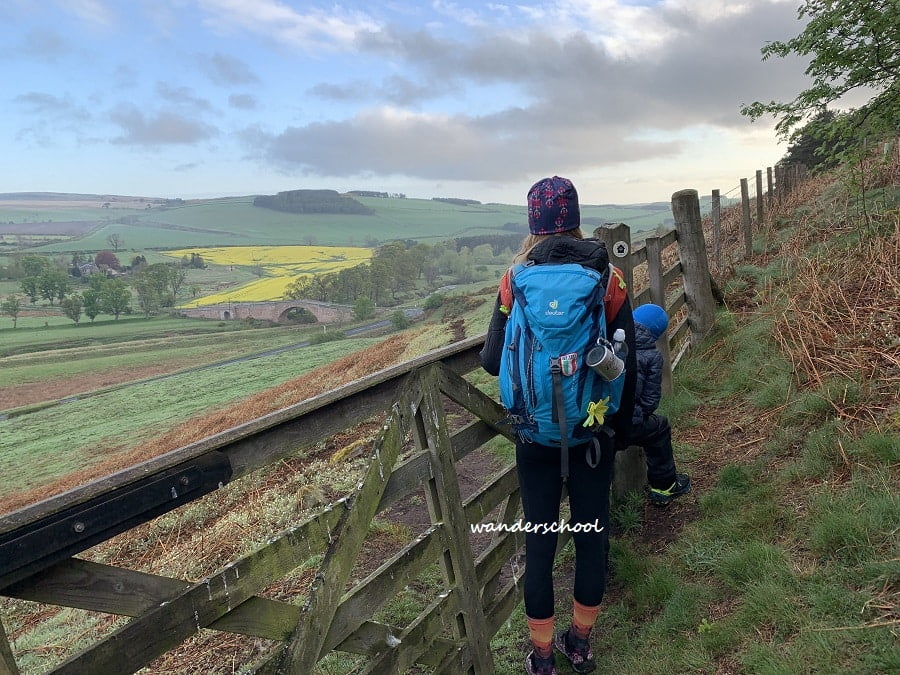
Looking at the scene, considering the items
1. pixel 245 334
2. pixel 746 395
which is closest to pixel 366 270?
pixel 245 334

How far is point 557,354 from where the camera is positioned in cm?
227

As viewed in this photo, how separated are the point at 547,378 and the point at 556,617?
7.09 ft

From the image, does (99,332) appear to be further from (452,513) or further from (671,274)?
(452,513)

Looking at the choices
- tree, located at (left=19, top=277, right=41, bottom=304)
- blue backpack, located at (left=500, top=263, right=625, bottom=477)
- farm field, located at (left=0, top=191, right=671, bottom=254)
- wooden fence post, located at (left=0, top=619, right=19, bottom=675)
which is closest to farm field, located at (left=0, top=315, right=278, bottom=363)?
tree, located at (left=19, top=277, right=41, bottom=304)

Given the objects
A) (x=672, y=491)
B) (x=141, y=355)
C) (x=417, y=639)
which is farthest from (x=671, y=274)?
(x=141, y=355)

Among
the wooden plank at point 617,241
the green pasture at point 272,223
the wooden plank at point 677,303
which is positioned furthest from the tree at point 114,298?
the wooden plank at point 617,241

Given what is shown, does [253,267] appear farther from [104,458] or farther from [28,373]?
[104,458]

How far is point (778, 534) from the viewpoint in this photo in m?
3.31

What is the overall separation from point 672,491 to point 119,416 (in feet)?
128

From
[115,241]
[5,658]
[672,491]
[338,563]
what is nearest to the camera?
[5,658]

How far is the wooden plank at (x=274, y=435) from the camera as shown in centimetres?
142

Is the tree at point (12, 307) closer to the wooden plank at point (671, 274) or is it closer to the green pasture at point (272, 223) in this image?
the green pasture at point (272, 223)

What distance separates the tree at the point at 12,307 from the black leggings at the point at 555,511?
293 ft

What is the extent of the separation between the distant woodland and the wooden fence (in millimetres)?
146714
